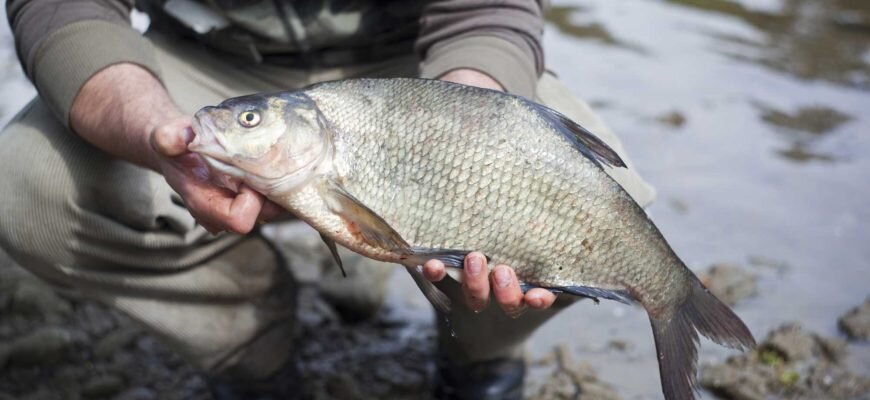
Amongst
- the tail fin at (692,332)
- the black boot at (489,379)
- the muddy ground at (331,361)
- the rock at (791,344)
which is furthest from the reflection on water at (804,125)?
the tail fin at (692,332)

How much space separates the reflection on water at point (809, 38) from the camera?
658cm

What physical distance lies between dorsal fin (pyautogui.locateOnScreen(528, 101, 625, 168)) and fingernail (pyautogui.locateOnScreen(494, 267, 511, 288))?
0.98 feet

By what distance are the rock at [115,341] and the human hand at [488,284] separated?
161 centimetres

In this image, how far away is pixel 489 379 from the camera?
2852 millimetres

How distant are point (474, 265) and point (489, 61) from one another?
2.45 feet

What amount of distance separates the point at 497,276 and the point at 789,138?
379cm

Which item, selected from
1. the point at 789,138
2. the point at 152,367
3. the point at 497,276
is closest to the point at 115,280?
the point at 152,367

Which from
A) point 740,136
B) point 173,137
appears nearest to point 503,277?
point 173,137

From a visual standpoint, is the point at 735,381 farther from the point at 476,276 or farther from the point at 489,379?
the point at 476,276

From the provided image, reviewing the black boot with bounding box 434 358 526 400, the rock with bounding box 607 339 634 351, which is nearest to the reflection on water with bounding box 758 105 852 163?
the rock with bounding box 607 339 634 351

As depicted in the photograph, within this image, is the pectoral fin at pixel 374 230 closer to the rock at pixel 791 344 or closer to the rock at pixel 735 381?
the rock at pixel 735 381

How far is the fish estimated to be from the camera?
1914mm

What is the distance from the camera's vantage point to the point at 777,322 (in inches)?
137

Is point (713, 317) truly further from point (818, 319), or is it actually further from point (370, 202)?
point (818, 319)
